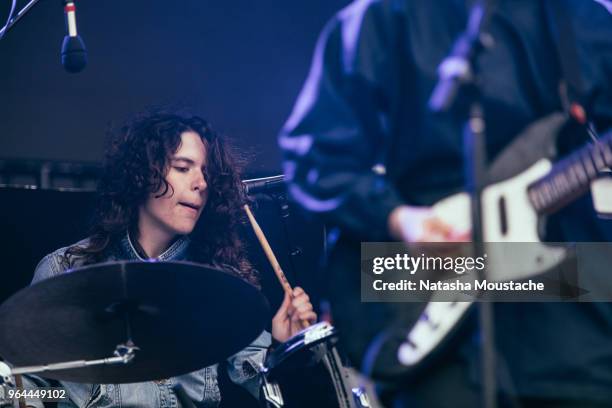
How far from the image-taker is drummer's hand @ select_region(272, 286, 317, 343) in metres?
3.22

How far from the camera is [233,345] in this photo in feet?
8.98

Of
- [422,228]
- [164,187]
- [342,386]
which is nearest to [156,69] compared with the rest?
[164,187]

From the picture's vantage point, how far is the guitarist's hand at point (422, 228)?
155 centimetres

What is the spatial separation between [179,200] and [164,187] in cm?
10

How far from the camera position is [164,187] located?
3.52m

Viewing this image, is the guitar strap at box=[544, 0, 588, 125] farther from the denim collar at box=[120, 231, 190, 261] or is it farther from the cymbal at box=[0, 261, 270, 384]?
the denim collar at box=[120, 231, 190, 261]

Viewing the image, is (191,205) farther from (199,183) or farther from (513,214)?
(513,214)

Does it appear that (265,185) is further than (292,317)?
Yes

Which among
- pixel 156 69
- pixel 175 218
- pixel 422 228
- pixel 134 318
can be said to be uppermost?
pixel 156 69

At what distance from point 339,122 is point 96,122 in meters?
2.88

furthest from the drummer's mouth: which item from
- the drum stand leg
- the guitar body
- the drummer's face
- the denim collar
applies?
the guitar body

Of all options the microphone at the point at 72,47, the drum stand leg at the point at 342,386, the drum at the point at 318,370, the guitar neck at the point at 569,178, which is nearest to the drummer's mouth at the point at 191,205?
the microphone at the point at 72,47

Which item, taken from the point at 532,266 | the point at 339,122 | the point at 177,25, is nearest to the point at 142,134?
the point at 177,25

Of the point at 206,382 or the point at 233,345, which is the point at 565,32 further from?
the point at 206,382
